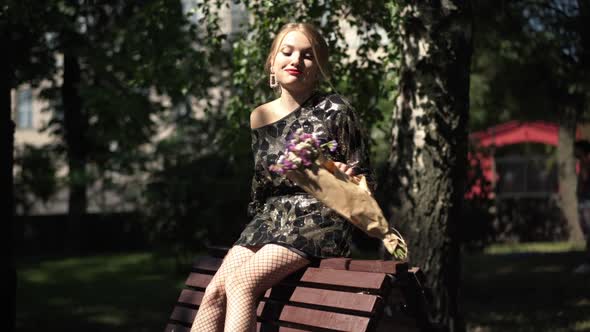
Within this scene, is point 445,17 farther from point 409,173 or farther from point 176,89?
point 176,89

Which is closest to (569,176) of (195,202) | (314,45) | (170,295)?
(195,202)

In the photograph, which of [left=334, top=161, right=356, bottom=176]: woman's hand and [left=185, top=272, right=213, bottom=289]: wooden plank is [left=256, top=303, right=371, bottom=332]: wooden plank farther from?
[left=334, top=161, right=356, bottom=176]: woman's hand

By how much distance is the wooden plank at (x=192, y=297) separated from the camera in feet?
15.3

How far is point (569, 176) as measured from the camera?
18.5m

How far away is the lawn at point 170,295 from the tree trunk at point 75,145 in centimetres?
395

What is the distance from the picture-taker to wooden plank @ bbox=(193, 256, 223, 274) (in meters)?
4.79

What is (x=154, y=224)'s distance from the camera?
14.6m

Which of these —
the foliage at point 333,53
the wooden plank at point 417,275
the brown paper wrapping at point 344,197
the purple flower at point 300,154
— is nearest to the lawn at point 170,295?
the foliage at point 333,53

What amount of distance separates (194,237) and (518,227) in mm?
11201

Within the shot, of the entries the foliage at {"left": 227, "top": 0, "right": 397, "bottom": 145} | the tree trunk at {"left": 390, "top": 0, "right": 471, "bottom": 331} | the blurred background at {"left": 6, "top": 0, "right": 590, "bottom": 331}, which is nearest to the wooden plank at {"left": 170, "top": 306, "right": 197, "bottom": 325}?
the blurred background at {"left": 6, "top": 0, "right": 590, "bottom": 331}

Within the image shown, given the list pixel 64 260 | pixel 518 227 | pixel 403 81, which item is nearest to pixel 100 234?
pixel 64 260

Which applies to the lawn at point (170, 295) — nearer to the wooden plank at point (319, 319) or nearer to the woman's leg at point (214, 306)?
the wooden plank at point (319, 319)

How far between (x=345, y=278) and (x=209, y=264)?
47.8 inches

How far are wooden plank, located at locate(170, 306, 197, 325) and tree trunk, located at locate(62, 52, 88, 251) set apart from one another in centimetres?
1532
